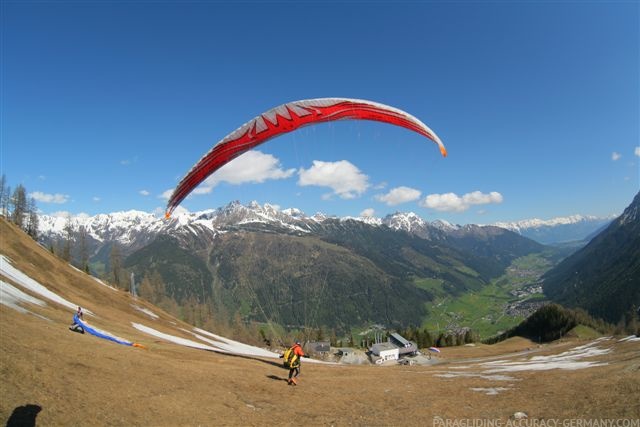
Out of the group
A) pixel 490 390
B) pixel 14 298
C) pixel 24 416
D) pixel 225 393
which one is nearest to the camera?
pixel 24 416

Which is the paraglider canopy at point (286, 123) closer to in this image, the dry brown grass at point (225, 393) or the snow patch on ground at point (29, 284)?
the dry brown grass at point (225, 393)

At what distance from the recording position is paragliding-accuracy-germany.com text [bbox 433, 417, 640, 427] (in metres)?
13.0

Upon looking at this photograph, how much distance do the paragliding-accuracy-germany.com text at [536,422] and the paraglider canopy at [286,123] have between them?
47.9ft

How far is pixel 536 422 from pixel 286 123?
18.7 meters

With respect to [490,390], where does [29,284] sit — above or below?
above

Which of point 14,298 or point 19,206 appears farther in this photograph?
point 19,206

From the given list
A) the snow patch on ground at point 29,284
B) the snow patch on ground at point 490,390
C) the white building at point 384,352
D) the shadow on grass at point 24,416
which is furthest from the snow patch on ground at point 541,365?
the white building at point 384,352

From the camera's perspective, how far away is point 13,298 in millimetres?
29969

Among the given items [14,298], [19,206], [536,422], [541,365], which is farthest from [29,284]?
[19,206]

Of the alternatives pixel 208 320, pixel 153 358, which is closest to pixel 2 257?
pixel 153 358

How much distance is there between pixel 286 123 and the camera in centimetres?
2212

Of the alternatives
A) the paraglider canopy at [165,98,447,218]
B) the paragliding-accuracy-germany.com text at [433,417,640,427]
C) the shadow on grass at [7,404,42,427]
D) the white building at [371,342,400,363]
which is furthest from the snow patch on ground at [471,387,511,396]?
the white building at [371,342,400,363]

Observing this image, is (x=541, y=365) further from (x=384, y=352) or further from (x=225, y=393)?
(x=384, y=352)

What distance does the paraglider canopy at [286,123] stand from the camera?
21906 millimetres
